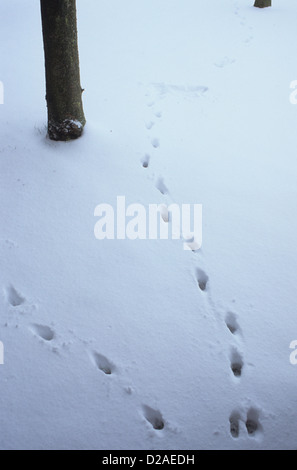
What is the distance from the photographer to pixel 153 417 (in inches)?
89.4

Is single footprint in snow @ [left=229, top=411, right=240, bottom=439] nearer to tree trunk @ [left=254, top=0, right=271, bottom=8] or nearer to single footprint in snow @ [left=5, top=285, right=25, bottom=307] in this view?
single footprint in snow @ [left=5, top=285, right=25, bottom=307]

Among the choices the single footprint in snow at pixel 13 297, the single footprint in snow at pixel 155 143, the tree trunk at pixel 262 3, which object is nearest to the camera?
the single footprint in snow at pixel 13 297

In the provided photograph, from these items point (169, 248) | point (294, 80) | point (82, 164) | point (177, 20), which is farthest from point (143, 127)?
point (177, 20)

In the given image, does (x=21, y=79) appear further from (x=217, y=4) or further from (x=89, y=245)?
(x=217, y=4)

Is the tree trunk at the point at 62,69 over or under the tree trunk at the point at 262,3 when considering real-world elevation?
under

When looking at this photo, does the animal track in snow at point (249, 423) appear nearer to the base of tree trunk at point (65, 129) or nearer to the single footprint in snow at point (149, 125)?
the base of tree trunk at point (65, 129)

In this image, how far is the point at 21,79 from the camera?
16.7 ft

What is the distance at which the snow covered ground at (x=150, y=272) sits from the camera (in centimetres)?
226

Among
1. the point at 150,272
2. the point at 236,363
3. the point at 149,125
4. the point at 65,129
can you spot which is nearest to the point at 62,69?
the point at 65,129

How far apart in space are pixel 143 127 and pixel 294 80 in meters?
2.59

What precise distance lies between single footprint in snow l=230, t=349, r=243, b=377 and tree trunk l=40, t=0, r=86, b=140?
264 centimetres

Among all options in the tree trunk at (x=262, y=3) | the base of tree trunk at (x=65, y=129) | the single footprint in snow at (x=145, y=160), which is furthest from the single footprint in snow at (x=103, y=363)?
the tree trunk at (x=262, y=3)

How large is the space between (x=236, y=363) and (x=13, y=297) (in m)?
1.69

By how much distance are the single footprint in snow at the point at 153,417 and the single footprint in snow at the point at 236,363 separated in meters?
0.60
